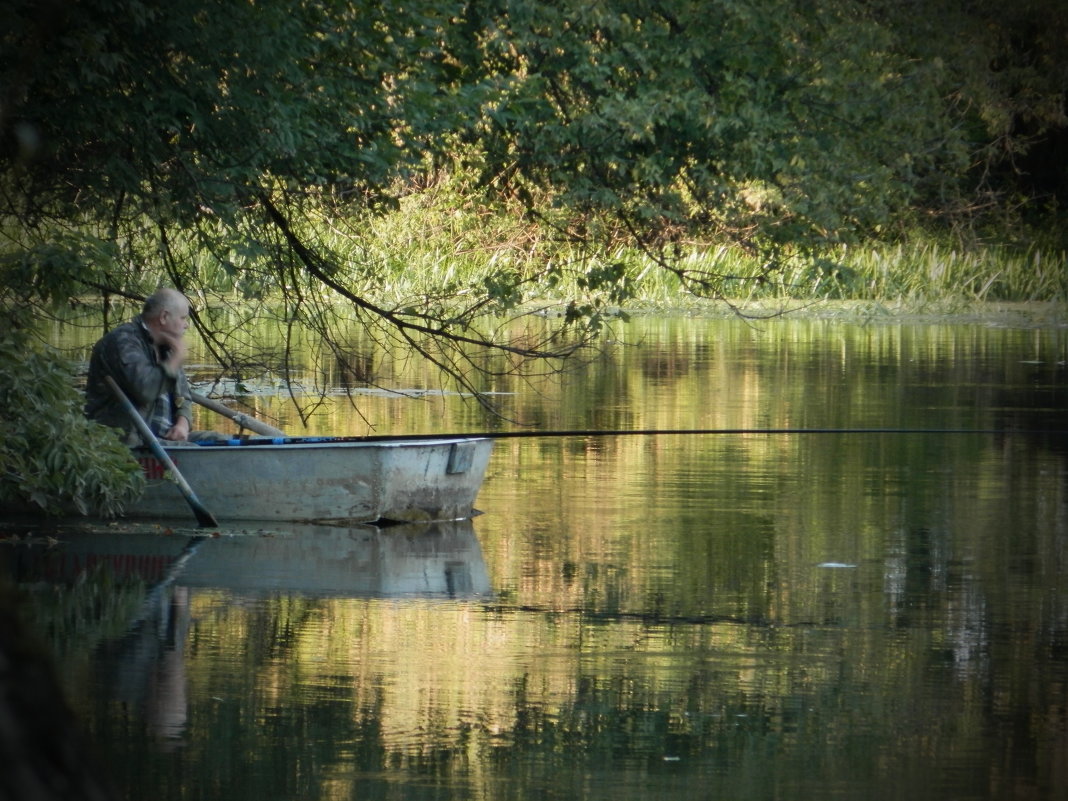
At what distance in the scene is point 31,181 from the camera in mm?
11367

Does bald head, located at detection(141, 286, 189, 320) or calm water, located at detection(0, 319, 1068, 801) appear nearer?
calm water, located at detection(0, 319, 1068, 801)

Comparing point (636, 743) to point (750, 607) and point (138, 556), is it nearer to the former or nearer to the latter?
point (750, 607)

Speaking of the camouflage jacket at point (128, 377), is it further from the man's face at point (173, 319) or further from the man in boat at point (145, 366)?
the man's face at point (173, 319)

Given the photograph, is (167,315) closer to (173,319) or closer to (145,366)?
(173,319)

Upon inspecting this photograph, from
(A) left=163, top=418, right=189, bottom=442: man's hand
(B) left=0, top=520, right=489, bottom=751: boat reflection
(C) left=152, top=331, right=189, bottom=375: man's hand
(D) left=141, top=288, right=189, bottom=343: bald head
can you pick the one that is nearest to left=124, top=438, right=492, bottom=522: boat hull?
(B) left=0, top=520, right=489, bottom=751: boat reflection

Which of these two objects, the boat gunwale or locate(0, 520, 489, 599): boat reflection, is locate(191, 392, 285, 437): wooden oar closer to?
the boat gunwale

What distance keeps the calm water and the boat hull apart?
0.20m

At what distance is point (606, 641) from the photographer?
7.57 metres

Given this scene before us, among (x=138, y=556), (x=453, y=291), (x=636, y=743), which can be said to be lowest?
(x=636, y=743)

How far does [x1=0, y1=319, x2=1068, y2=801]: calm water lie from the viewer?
226 inches

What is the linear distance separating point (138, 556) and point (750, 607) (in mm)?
3000

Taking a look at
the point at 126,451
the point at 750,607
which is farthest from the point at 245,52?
the point at 750,607

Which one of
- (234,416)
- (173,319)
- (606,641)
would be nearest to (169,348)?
(173,319)

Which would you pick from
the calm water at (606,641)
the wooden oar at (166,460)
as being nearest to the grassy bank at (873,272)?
the calm water at (606,641)
